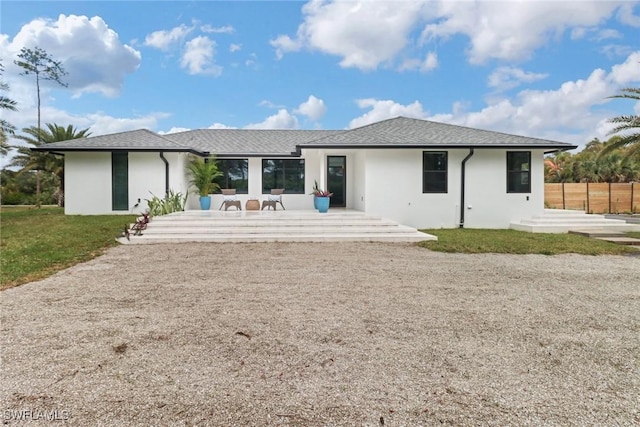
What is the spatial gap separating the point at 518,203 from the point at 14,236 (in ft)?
50.8

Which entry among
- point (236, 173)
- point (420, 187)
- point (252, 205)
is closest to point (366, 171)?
point (420, 187)

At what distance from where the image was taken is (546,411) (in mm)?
2240

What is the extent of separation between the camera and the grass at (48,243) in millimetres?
6188

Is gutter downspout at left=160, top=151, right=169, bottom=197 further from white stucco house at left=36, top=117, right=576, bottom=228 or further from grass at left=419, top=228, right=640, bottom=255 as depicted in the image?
grass at left=419, top=228, right=640, bottom=255

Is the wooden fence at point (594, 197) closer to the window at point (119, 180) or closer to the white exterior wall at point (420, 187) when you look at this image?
the white exterior wall at point (420, 187)

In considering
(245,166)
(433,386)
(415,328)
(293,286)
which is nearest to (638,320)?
(415,328)

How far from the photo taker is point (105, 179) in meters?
14.1

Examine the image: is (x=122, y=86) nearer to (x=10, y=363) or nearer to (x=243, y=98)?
(x=243, y=98)

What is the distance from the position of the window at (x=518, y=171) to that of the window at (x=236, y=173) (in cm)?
1030

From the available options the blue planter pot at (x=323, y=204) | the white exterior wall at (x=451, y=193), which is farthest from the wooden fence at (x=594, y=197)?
the blue planter pot at (x=323, y=204)

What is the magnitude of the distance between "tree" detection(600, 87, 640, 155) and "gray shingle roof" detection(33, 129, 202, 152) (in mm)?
14399

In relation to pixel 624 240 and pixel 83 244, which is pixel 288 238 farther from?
pixel 624 240

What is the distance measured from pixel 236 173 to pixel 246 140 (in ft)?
8.11

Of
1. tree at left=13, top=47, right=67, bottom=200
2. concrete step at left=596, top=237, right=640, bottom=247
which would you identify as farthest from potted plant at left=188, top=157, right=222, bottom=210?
tree at left=13, top=47, right=67, bottom=200
